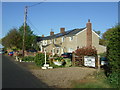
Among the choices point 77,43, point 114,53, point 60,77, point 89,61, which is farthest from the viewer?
point 77,43

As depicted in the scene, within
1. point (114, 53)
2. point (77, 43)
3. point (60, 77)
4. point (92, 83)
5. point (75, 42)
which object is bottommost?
point (60, 77)

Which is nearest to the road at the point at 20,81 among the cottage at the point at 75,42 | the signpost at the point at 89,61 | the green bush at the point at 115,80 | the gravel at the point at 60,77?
the gravel at the point at 60,77

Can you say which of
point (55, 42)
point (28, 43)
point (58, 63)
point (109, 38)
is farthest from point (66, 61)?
point (28, 43)

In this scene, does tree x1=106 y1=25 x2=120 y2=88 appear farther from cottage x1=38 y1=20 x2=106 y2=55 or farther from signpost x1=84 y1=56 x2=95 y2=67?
cottage x1=38 y1=20 x2=106 y2=55

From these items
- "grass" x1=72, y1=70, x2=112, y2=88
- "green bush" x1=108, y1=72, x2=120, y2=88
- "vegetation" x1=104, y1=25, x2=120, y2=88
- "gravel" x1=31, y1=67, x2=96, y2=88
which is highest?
"vegetation" x1=104, y1=25, x2=120, y2=88

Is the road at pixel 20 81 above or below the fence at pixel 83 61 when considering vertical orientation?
below

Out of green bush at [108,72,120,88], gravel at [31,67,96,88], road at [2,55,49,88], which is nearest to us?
green bush at [108,72,120,88]

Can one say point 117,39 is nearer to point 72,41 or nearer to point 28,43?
point 72,41

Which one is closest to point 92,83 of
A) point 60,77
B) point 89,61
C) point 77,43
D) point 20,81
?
point 60,77

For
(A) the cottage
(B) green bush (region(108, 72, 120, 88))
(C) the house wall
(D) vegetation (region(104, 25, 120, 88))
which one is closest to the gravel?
(B) green bush (region(108, 72, 120, 88))

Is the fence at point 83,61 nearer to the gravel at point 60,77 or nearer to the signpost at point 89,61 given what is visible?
the signpost at point 89,61

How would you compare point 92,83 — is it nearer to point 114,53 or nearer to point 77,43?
point 114,53

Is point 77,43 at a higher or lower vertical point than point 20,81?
higher

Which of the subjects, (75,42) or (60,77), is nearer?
(60,77)
